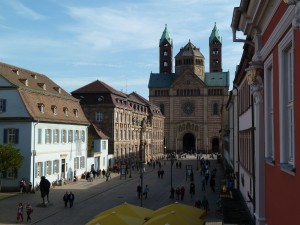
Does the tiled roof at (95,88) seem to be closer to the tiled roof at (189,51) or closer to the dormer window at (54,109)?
the dormer window at (54,109)

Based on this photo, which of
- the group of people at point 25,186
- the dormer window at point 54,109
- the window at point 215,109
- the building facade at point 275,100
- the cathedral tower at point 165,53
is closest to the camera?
the building facade at point 275,100

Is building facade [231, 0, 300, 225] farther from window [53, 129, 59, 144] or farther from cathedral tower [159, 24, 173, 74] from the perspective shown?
cathedral tower [159, 24, 173, 74]

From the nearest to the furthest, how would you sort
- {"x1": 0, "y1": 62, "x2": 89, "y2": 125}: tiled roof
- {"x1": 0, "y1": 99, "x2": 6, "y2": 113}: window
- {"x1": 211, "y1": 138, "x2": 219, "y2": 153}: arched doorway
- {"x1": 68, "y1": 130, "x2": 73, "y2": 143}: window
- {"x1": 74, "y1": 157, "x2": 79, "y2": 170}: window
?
1. {"x1": 0, "y1": 99, "x2": 6, "y2": 113}: window
2. {"x1": 0, "y1": 62, "x2": 89, "y2": 125}: tiled roof
3. {"x1": 68, "y1": 130, "x2": 73, "y2": 143}: window
4. {"x1": 74, "y1": 157, "x2": 79, "y2": 170}: window
5. {"x1": 211, "y1": 138, "x2": 219, "y2": 153}: arched doorway

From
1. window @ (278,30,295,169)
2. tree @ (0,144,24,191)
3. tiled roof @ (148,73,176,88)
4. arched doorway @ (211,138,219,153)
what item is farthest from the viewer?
tiled roof @ (148,73,176,88)

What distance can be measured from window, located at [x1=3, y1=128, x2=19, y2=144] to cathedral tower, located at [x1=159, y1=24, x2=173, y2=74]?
313 ft

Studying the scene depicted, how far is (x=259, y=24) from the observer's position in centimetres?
924

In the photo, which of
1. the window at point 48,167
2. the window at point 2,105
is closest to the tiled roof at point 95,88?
the window at point 48,167

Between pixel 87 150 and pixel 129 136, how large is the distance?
2025cm

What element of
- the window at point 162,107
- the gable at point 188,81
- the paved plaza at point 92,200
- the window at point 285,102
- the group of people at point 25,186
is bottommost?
the paved plaza at point 92,200

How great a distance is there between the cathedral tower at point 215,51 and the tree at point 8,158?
324ft

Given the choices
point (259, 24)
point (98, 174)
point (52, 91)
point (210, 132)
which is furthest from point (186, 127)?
point (259, 24)

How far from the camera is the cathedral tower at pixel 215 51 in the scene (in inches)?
5167

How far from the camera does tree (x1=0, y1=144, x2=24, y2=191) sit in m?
36.7

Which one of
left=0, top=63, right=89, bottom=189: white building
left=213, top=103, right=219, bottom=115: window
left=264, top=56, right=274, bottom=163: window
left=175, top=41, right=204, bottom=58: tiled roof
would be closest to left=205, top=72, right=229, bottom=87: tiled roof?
left=213, top=103, right=219, bottom=115: window
